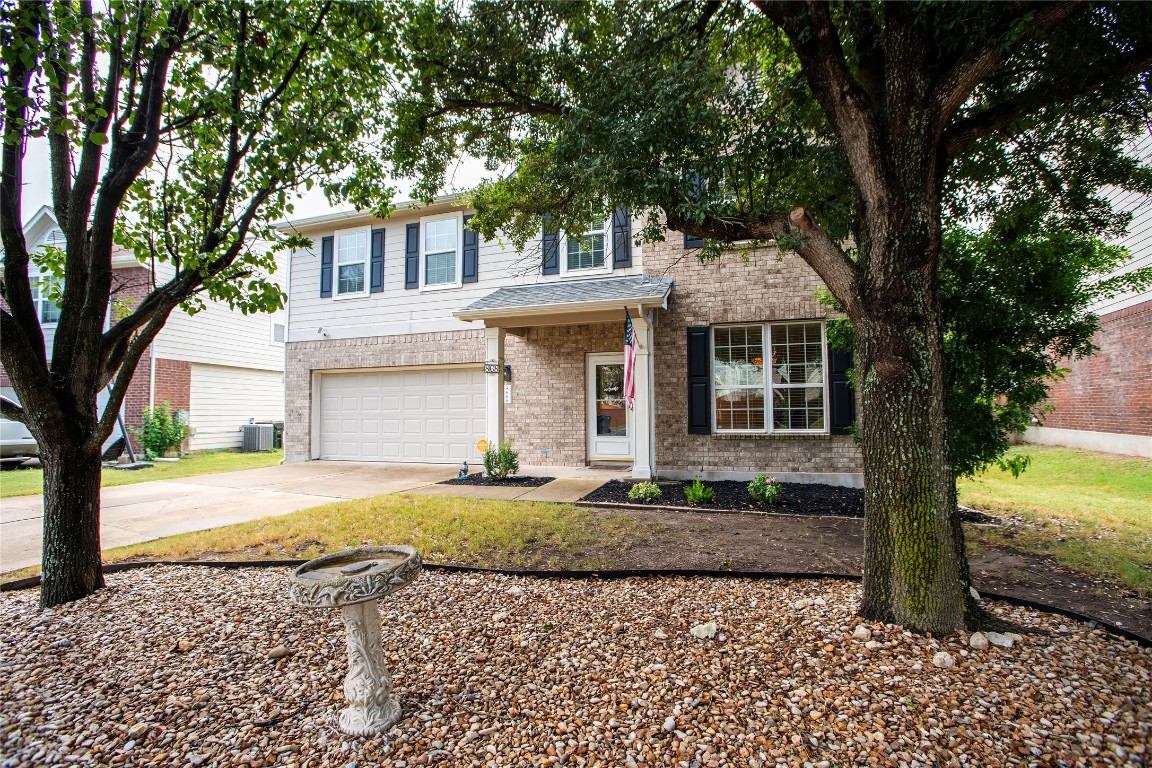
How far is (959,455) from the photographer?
4.91m

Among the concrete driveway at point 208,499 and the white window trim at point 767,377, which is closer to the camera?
the concrete driveway at point 208,499

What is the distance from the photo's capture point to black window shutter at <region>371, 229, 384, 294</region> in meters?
11.2

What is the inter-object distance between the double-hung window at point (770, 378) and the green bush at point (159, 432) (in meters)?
12.3

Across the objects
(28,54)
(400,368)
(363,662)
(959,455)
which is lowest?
(363,662)

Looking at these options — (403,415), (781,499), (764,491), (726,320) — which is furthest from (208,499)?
(726,320)

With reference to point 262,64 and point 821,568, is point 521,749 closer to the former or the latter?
point 821,568

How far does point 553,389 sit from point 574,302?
2075 mm

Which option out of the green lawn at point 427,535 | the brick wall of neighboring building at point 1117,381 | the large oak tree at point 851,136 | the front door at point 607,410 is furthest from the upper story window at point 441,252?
the brick wall of neighboring building at point 1117,381

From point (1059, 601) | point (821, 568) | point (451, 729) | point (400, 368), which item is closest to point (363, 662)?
point (451, 729)

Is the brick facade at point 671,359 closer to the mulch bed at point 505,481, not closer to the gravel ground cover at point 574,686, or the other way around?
the mulch bed at point 505,481

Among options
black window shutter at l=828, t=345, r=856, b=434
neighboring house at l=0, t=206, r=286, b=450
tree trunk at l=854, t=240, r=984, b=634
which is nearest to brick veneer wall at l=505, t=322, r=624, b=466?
black window shutter at l=828, t=345, r=856, b=434

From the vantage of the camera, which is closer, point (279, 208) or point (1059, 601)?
point (1059, 601)

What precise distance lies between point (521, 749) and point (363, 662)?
2.41 feet

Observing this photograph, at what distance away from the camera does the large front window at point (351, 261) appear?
11.4 meters
